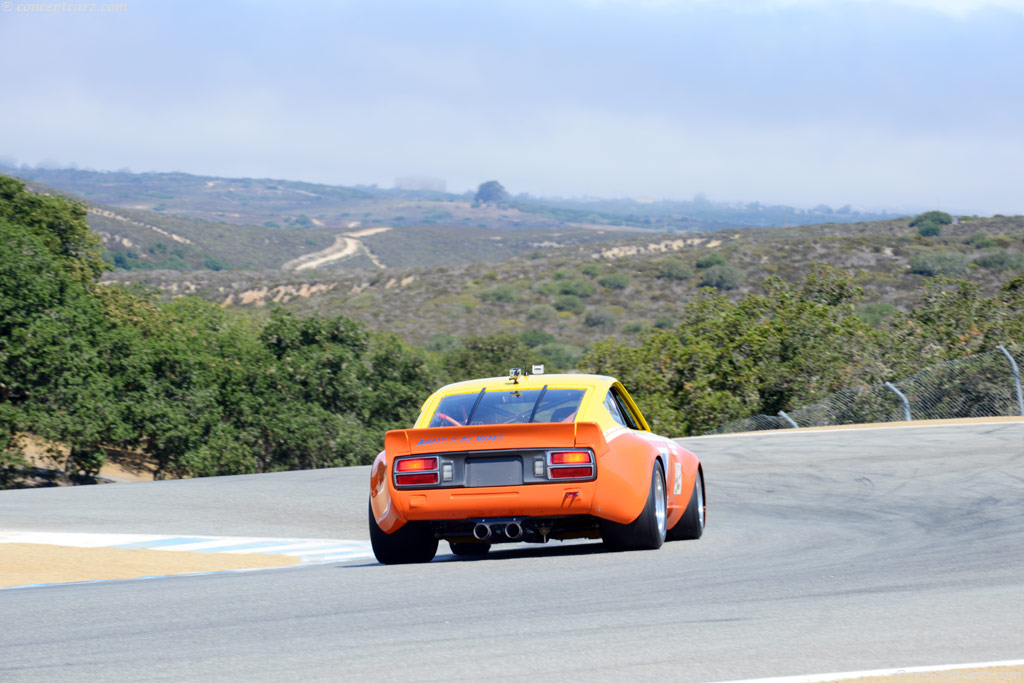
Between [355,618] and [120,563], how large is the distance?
15.6ft

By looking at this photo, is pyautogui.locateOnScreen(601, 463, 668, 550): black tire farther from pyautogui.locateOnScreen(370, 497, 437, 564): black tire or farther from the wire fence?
the wire fence

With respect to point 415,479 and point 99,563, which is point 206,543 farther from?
point 415,479

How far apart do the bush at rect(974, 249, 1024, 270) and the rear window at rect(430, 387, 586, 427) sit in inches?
2710

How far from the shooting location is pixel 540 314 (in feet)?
242

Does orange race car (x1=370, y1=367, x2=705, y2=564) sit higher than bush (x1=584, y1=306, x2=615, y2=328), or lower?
higher

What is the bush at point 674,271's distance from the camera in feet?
267

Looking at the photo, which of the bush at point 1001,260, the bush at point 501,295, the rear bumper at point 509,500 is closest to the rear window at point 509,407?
the rear bumper at point 509,500

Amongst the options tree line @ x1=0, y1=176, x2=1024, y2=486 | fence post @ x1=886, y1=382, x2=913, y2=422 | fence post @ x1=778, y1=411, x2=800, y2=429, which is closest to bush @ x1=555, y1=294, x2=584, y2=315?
tree line @ x1=0, y1=176, x2=1024, y2=486

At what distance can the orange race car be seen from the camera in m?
8.05

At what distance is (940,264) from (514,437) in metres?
72.3

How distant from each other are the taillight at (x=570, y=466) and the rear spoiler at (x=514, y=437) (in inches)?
2.6

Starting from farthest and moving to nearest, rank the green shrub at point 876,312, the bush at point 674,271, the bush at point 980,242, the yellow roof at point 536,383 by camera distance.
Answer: the bush at point 674,271, the bush at point 980,242, the green shrub at point 876,312, the yellow roof at point 536,383

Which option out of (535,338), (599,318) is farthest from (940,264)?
(535,338)

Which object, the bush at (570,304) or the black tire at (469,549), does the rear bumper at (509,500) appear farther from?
the bush at (570,304)
